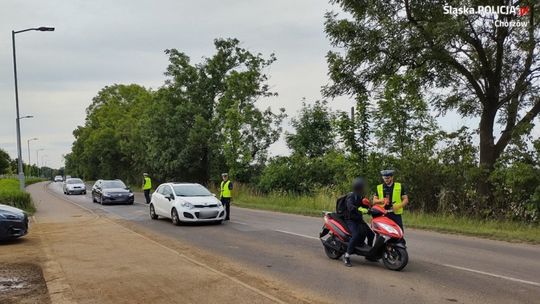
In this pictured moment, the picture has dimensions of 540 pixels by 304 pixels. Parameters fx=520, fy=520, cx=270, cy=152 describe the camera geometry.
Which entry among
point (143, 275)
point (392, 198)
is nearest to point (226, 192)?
point (392, 198)

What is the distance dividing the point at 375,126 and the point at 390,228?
13.7 m

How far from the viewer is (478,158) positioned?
1906cm

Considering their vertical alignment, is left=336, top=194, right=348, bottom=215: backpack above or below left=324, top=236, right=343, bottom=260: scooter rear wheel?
above

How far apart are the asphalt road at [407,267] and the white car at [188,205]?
65.2 inches

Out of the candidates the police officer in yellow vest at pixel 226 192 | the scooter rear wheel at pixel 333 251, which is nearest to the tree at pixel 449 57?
the police officer in yellow vest at pixel 226 192

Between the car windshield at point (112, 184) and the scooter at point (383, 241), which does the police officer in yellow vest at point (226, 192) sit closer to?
the scooter at point (383, 241)

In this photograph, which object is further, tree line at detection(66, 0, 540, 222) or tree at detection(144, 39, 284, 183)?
tree at detection(144, 39, 284, 183)

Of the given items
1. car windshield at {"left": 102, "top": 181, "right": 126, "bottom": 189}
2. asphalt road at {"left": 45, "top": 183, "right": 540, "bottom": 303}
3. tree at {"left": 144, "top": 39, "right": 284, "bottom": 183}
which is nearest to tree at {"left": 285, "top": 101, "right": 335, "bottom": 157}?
tree at {"left": 144, "top": 39, "right": 284, "bottom": 183}

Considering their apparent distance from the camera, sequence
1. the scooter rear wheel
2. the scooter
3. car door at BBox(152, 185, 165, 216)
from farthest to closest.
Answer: car door at BBox(152, 185, 165, 216)
the scooter rear wheel
the scooter

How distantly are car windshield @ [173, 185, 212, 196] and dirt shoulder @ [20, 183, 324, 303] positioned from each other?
185 inches

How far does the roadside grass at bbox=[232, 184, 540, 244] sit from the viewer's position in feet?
44.1

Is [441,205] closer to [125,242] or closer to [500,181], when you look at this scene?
[500,181]

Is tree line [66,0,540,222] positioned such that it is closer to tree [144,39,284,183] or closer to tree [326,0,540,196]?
tree [326,0,540,196]

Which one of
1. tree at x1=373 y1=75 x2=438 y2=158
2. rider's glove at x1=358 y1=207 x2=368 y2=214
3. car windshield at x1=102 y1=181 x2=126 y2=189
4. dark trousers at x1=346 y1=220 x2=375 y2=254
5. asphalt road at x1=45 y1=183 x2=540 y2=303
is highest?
tree at x1=373 y1=75 x2=438 y2=158
